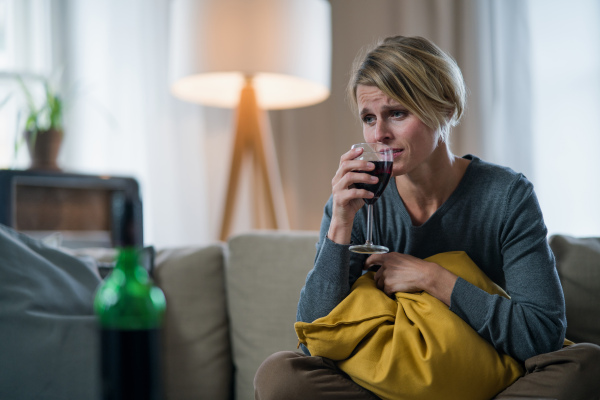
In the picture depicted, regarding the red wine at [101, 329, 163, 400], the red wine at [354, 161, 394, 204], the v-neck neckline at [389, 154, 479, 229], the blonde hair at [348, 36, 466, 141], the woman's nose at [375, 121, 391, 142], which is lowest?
the red wine at [101, 329, 163, 400]

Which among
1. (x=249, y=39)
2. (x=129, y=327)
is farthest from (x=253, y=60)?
(x=129, y=327)

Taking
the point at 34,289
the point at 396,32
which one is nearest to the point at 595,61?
the point at 396,32

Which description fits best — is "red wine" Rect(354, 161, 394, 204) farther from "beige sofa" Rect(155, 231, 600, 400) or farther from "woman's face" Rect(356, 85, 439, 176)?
"beige sofa" Rect(155, 231, 600, 400)

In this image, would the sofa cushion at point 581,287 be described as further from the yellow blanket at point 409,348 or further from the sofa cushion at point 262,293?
the sofa cushion at point 262,293

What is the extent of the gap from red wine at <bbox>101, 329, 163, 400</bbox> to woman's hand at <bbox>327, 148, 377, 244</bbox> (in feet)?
2.68

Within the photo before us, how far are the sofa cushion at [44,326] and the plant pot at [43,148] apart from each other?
87 centimetres

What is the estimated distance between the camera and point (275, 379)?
1223mm

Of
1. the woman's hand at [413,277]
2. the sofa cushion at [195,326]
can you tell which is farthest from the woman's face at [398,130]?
the sofa cushion at [195,326]

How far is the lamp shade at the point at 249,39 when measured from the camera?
228 cm

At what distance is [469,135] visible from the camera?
2756 millimetres

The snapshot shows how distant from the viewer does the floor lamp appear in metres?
2.28

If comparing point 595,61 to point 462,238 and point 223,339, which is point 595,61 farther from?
point 223,339

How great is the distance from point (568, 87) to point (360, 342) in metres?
1.94

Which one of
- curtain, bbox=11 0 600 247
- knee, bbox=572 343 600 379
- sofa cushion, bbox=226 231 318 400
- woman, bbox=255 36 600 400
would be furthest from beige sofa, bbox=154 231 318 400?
curtain, bbox=11 0 600 247
